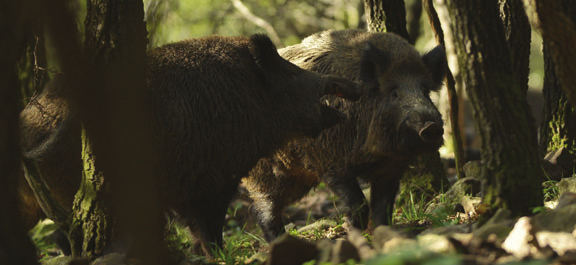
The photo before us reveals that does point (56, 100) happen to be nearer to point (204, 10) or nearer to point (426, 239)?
point (426, 239)

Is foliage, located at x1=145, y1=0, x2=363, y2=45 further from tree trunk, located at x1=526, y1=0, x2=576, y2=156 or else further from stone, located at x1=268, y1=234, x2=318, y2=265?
stone, located at x1=268, y1=234, x2=318, y2=265

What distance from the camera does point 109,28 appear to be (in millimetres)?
4660

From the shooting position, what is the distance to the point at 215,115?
523 cm

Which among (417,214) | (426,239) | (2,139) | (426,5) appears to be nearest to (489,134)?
(426,239)

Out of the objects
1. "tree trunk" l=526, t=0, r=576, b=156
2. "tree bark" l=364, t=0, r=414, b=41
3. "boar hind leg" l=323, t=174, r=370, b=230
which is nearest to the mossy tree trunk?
"boar hind leg" l=323, t=174, r=370, b=230

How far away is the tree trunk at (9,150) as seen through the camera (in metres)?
2.88

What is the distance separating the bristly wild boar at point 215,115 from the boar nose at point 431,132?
67 cm

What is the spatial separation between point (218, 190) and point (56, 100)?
1.46 meters

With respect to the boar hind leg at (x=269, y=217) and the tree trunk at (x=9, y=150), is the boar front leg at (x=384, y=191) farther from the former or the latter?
the tree trunk at (x=9, y=150)

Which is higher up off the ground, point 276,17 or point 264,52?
point 276,17

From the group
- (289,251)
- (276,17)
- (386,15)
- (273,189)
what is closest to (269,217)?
(273,189)

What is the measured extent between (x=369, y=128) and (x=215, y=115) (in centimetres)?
164

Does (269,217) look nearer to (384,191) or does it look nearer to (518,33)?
(384,191)

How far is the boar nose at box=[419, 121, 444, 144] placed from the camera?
18.2 feet
